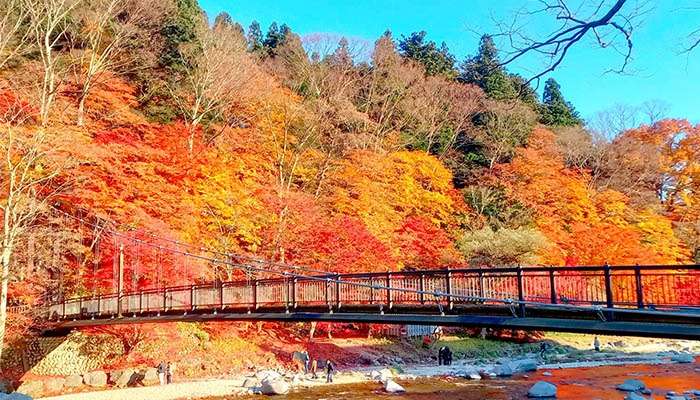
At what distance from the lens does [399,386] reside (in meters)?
16.7

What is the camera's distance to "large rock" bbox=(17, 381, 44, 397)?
1509 centimetres

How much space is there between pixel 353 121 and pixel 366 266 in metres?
12.1

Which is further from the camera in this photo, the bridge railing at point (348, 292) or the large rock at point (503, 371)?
the large rock at point (503, 371)

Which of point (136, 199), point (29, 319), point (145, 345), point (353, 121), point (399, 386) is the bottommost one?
point (399, 386)

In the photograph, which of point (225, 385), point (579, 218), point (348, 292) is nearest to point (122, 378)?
point (225, 385)

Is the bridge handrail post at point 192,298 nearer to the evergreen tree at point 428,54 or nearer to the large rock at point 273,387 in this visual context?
the large rock at point 273,387

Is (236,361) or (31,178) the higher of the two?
(31,178)

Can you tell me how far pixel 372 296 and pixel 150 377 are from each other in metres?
8.60

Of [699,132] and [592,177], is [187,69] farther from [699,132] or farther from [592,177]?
[699,132]

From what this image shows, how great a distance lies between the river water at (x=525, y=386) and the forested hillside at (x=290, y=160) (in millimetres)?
4863

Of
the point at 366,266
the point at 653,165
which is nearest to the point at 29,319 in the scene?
the point at 366,266

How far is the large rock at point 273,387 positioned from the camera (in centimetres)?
1565

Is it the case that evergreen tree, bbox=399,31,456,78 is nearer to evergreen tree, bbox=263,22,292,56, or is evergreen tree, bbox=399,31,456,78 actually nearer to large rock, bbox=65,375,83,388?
evergreen tree, bbox=263,22,292,56

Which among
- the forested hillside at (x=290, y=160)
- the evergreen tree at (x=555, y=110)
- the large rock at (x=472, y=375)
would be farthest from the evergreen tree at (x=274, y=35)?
the large rock at (x=472, y=375)
